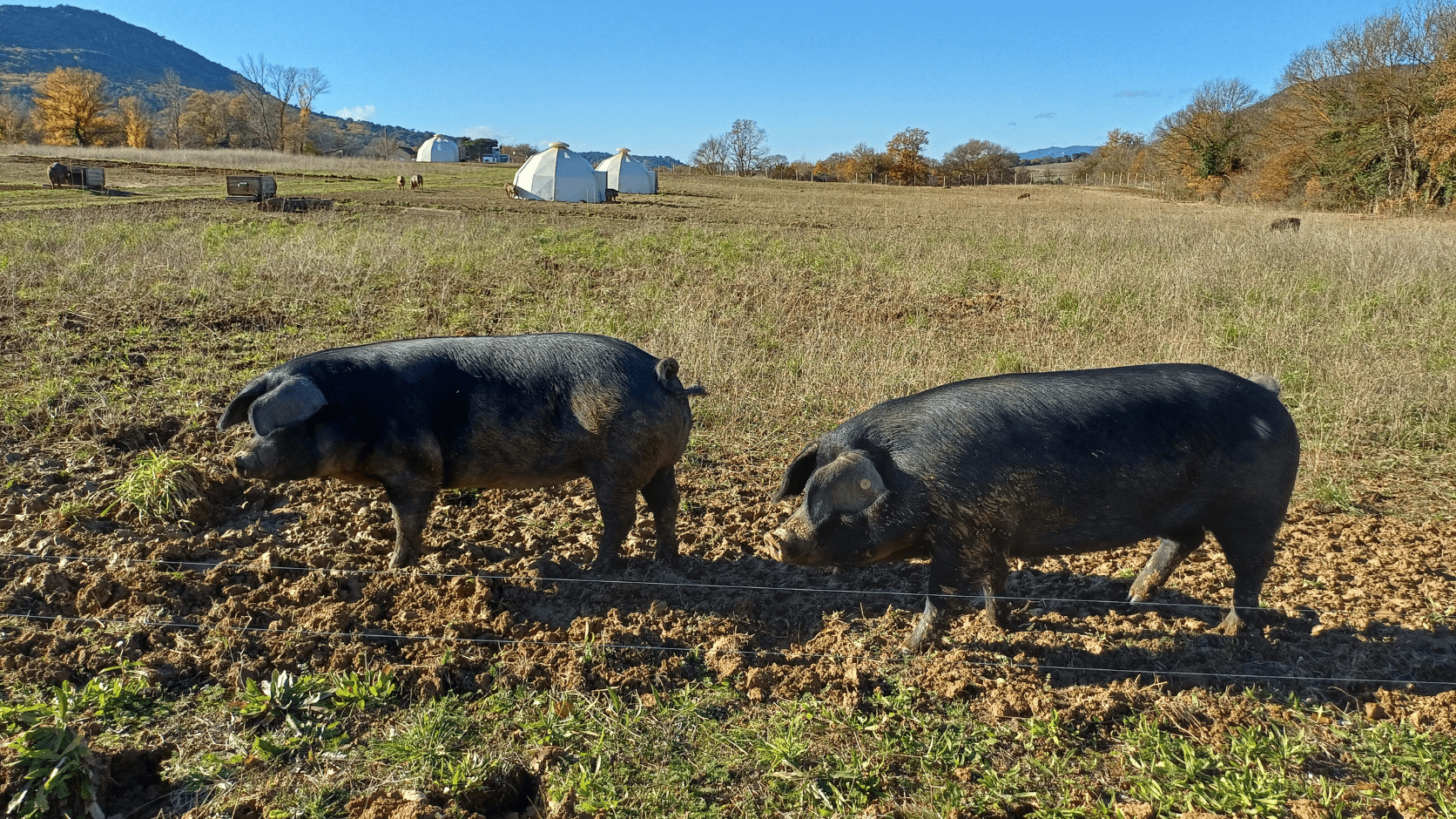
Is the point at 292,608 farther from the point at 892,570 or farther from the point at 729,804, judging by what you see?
the point at 892,570

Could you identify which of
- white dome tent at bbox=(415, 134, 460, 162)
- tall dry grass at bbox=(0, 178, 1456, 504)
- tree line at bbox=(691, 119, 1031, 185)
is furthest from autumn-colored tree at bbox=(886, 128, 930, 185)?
tall dry grass at bbox=(0, 178, 1456, 504)

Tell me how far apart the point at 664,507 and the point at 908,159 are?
76393mm

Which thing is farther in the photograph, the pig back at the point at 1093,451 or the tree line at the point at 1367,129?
the tree line at the point at 1367,129

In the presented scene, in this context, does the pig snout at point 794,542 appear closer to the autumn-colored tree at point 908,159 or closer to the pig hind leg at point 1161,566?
the pig hind leg at point 1161,566

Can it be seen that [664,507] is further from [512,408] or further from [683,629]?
[512,408]

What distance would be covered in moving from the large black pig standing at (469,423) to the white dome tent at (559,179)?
29640 millimetres

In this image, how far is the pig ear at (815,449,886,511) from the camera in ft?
10.9

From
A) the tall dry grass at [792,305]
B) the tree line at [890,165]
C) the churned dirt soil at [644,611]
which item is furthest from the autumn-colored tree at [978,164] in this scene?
the churned dirt soil at [644,611]

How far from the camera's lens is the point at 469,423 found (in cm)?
409

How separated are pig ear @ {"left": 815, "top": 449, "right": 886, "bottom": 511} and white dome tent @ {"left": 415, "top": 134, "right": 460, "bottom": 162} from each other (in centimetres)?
7426

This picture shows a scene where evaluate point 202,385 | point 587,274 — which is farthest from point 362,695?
point 587,274

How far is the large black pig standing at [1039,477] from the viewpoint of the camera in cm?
337

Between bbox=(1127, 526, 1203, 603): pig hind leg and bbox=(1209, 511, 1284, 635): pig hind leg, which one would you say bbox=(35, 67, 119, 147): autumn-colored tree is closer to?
bbox=(1127, 526, 1203, 603): pig hind leg

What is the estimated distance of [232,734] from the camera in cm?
300
